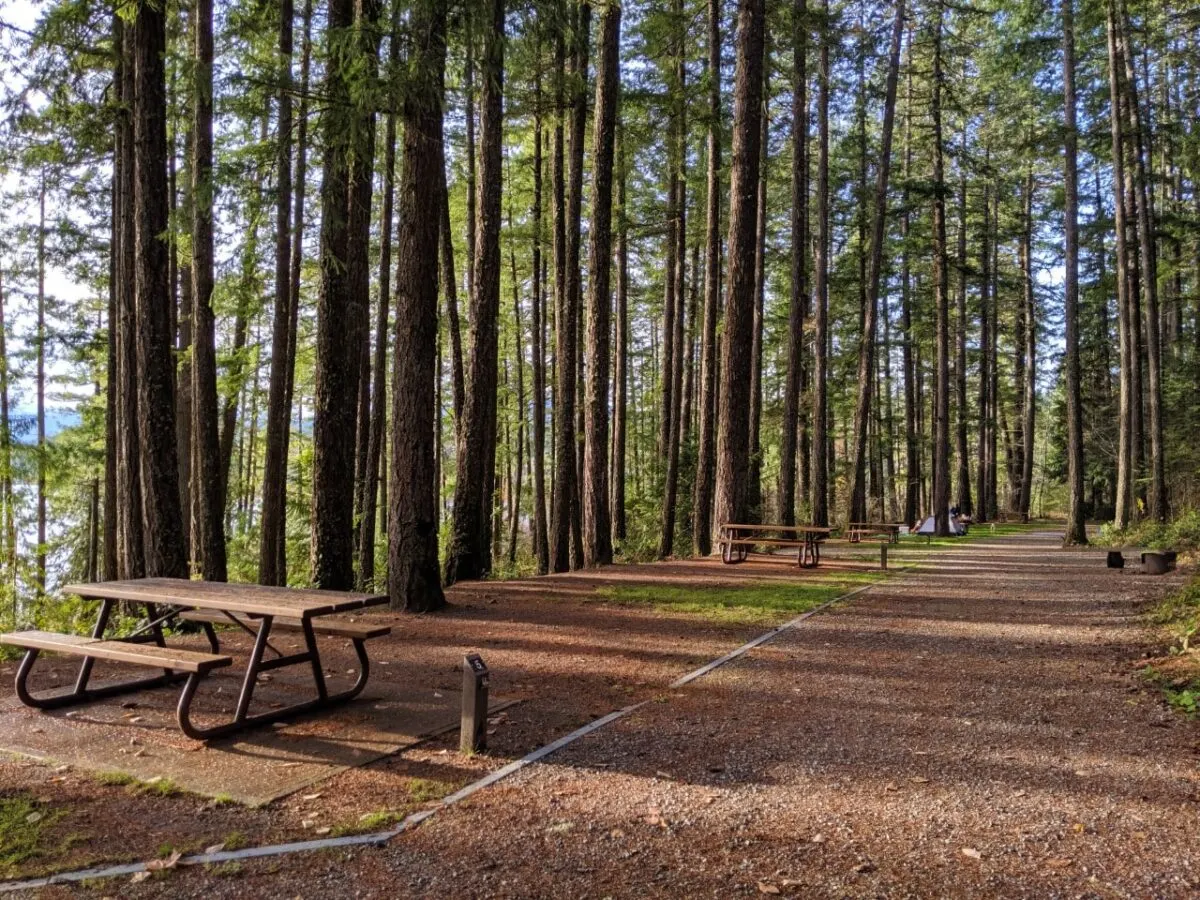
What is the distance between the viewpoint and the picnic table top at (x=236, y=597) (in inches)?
181

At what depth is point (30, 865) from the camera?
3.04 m

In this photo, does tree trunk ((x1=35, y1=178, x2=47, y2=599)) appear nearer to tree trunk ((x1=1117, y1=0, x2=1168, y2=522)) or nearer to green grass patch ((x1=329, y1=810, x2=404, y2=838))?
green grass patch ((x1=329, y1=810, x2=404, y2=838))

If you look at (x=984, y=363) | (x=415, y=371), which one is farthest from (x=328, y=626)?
(x=984, y=363)

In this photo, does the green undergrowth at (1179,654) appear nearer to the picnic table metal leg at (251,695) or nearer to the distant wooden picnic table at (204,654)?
the distant wooden picnic table at (204,654)

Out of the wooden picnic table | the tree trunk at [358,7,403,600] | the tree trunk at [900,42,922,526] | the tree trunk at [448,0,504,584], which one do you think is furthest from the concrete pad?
the tree trunk at [900,42,922,526]

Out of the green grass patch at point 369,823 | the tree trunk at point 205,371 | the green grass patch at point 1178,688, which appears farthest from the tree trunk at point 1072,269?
the green grass patch at point 369,823

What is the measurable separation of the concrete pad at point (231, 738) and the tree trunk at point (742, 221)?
8.24 m

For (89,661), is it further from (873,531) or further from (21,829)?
(873,531)

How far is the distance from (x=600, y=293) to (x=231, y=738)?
9962mm

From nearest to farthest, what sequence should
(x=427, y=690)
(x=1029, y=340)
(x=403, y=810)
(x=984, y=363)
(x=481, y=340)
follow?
(x=403, y=810), (x=427, y=690), (x=481, y=340), (x=984, y=363), (x=1029, y=340)

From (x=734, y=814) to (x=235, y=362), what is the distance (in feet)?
43.7

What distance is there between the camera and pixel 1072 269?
17.9 metres

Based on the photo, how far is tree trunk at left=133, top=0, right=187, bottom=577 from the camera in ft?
25.5

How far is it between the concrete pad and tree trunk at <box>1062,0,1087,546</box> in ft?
58.2
